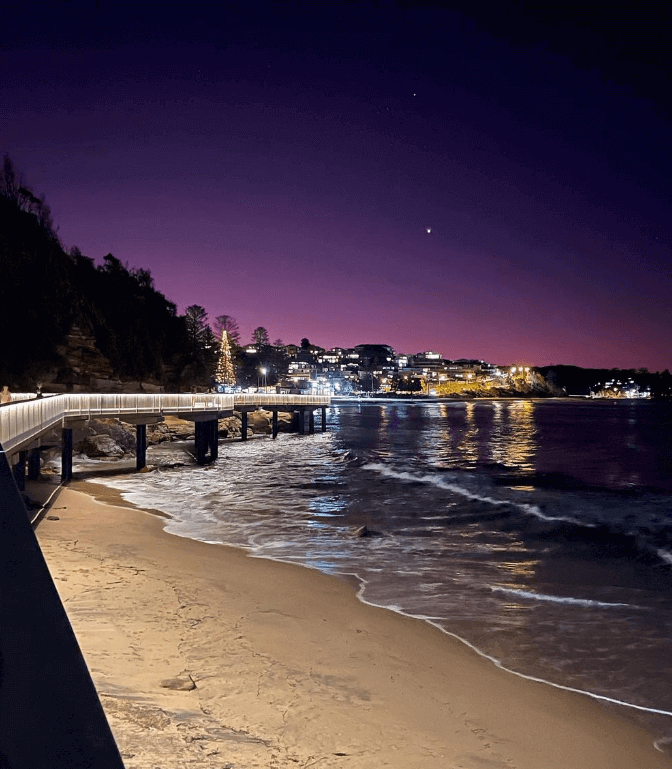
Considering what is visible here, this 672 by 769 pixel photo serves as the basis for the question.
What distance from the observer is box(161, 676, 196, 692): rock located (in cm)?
795

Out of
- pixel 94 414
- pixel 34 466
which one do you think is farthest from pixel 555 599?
pixel 94 414

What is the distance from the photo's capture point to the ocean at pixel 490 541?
10.8 metres

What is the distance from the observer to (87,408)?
2905 centimetres

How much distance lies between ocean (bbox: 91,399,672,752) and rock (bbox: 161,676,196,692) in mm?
4943

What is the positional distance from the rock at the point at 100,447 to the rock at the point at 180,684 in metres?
32.8

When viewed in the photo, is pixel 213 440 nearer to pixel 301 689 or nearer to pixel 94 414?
pixel 94 414

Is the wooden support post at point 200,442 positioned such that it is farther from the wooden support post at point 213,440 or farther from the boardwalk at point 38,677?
the boardwalk at point 38,677

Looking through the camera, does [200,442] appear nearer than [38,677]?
No

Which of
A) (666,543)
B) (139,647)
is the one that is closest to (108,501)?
(139,647)

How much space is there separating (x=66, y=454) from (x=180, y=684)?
22366mm

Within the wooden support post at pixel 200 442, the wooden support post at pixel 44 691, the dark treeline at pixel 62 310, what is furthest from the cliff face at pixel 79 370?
the wooden support post at pixel 44 691

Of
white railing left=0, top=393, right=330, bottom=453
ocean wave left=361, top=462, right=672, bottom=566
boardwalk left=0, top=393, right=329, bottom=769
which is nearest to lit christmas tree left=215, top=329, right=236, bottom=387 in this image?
white railing left=0, top=393, right=330, bottom=453

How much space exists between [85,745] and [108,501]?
2372 cm

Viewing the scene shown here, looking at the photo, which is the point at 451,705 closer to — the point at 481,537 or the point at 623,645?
the point at 623,645
